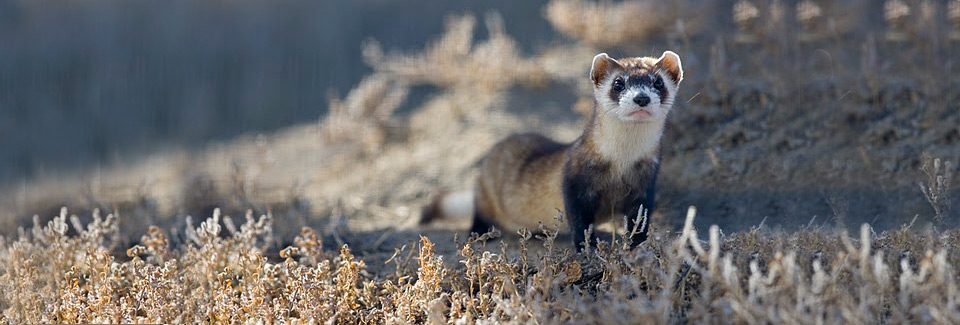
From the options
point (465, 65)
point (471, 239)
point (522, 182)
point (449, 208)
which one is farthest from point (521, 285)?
point (465, 65)

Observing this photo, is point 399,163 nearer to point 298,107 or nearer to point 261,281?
point 298,107

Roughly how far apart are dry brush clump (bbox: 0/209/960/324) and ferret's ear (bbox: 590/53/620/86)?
3.12ft

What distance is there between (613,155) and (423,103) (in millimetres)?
5020

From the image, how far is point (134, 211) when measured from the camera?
741cm

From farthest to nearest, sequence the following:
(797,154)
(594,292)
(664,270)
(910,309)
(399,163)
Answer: (399,163)
(797,154)
(594,292)
(664,270)
(910,309)

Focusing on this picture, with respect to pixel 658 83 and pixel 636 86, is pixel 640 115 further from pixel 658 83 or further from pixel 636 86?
pixel 658 83

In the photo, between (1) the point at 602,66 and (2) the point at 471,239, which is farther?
(1) the point at 602,66

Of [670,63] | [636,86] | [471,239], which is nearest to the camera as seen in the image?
[471,239]

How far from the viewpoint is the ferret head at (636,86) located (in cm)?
524

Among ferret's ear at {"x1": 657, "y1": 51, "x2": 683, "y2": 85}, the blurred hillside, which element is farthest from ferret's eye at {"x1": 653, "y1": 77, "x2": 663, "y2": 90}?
the blurred hillside

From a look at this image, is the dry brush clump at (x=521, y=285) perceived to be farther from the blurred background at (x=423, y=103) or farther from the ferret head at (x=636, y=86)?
the blurred background at (x=423, y=103)

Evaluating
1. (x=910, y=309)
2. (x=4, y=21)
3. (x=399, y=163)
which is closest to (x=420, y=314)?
(x=910, y=309)

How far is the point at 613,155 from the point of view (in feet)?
18.5

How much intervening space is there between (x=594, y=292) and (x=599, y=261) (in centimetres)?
20
